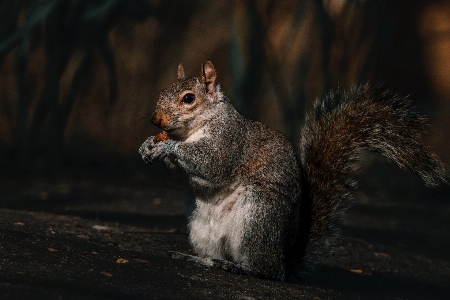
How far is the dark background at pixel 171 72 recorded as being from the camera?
926 centimetres

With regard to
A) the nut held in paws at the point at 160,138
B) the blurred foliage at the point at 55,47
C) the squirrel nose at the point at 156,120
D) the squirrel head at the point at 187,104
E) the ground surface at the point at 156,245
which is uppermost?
the blurred foliage at the point at 55,47

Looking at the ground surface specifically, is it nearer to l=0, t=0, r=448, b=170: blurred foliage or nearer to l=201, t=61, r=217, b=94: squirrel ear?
l=0, t=0, r=448, b=170: blurred foliage

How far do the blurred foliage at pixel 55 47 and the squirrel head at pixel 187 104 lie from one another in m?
5.04

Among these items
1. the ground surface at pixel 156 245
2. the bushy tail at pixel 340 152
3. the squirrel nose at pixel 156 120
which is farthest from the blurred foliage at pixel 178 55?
the squirrel nose at pixel 156 120

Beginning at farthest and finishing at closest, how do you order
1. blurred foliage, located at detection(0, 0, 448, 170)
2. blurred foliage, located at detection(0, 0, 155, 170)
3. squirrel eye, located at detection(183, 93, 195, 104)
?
blurred foliage, located at detection(0, 0, 448, 170) < blurred foliage, located at detection(0, 0, 155, 170) < squirrel eye, located at detection(183, 93, 195, 104)

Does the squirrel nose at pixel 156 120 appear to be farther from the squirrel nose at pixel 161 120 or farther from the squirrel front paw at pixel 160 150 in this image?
the squirrel front paw at pixel 160 150

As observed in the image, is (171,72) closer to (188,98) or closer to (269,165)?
(188,98)

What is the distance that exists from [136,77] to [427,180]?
5793mm

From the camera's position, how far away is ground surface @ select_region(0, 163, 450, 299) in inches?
152

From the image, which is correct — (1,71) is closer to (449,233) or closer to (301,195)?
(449,233)

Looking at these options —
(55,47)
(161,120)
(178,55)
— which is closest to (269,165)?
(161,120)

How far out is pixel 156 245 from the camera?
5.88 meters

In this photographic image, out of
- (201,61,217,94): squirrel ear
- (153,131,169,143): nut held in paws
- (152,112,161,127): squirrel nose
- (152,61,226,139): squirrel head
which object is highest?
(201,61,217,94): squirrel ear

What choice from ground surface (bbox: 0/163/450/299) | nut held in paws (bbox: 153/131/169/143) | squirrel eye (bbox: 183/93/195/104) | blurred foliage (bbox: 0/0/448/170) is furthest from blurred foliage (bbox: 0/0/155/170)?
squirrel eye (bbox: 183/93/195/104)
